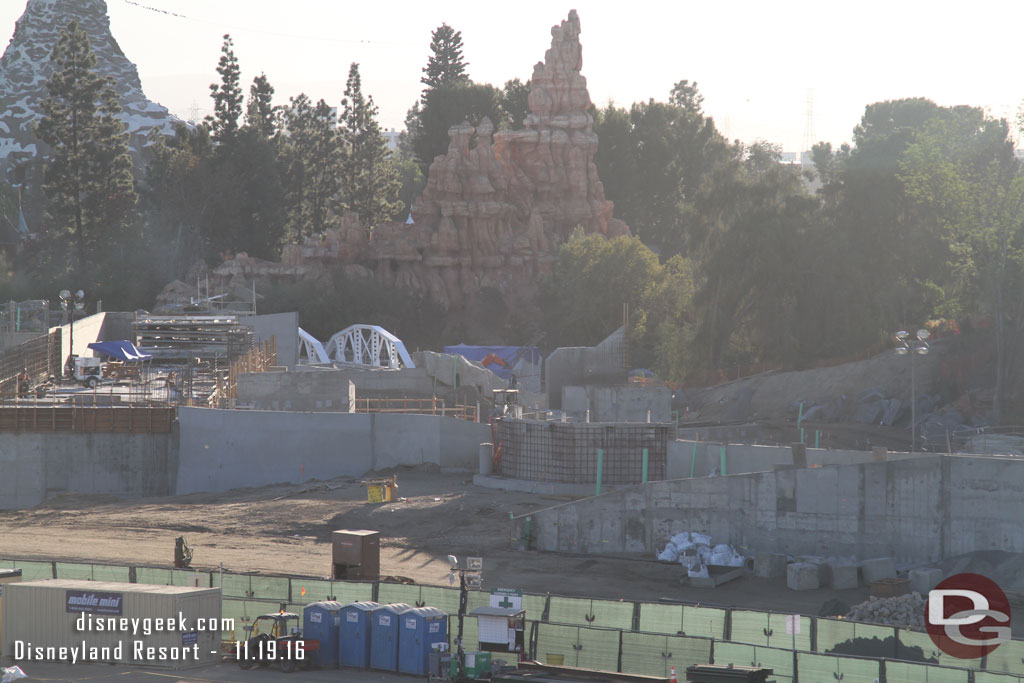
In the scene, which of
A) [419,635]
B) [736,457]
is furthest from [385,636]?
[736,457]

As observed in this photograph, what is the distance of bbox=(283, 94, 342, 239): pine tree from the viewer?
10488 cm

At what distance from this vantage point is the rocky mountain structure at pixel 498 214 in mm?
93312

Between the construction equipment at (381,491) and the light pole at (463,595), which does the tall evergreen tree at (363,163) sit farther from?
the light pole at (463,595)

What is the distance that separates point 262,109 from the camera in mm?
101062

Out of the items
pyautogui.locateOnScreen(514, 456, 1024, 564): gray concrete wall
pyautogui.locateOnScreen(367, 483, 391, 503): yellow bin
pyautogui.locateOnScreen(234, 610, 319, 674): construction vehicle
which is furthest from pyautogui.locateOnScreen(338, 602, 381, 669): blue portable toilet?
pyautogui.locateOnScreen(367, 483, 391, 503): yellow bin

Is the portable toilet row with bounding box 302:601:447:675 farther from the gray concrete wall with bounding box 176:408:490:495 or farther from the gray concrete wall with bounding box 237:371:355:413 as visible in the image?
the gray concrete wall with bounding box 237:371:355:413

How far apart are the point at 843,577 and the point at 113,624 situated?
56.3ft

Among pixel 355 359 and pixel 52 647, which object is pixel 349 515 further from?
pixel 355 359

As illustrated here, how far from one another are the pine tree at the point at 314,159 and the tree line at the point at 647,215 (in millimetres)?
192

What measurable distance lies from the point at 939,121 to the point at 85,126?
182 ft

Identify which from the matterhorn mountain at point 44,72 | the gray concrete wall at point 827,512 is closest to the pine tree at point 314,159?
the matterhorn mountain at point 44,72

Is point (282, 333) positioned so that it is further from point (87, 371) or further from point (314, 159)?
point (314, 159)

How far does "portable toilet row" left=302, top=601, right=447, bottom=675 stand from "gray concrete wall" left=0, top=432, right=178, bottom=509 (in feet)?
83.7

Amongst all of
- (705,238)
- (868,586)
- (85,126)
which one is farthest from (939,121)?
(85,126)
